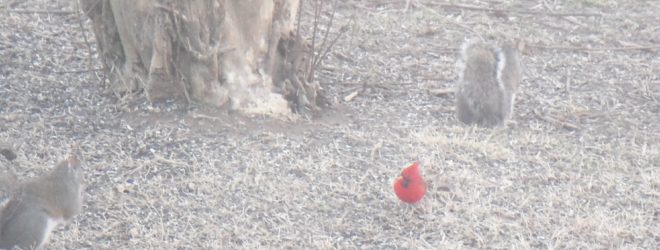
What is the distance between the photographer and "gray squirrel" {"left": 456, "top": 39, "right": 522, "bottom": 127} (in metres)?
7.23

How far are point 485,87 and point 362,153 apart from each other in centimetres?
108

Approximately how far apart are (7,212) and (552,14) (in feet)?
19.5

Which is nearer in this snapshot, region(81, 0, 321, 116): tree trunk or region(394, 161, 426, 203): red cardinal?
region(394, 161, 426, 203): red cardinal

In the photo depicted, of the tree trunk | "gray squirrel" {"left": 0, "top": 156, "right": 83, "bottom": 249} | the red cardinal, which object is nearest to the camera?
"gray squirrel" {"left": 0, "top": 156, "right": 83, "bottom": 249}

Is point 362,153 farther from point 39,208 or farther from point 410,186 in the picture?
point 39,208

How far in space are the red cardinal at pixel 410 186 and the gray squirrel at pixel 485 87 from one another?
5.02 feet

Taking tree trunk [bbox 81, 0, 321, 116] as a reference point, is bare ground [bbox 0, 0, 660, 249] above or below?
below

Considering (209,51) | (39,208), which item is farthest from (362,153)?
(39,208)

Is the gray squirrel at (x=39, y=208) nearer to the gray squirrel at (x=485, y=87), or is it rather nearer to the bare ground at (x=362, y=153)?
the bare ground at (x=362, y=153)

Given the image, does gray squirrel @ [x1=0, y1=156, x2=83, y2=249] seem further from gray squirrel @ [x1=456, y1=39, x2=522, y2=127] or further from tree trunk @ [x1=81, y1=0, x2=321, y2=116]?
gray squirrel @ [x1=456, y1=39, x2=522, y2=127]

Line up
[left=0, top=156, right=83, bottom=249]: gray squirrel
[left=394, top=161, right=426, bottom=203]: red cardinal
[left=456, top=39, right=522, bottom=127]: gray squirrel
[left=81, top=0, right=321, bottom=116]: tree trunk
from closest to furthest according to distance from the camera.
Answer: [left=0, top=156, right=83, bottom=249]: gray squirrel
[left=394, top=161, right=426, bottom=203]: red cardinal
[left=81, top=0, right=321, bottom=116]: tree trunk
[left=456, top=39, right=522, bottom=127]: gray squirrel

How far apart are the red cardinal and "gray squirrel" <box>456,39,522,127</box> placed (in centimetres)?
153

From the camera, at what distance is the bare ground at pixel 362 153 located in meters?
5.80

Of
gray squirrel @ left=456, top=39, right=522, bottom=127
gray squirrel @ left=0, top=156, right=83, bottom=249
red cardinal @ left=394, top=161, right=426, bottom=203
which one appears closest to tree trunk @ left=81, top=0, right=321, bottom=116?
gray squirrel @ left=456, top=39, right=522, bottom=127
